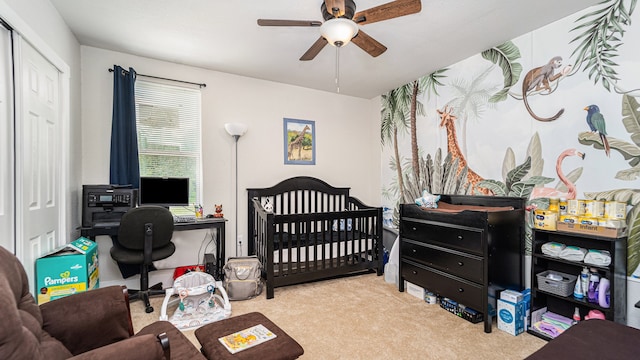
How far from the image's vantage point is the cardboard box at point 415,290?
9.67ft

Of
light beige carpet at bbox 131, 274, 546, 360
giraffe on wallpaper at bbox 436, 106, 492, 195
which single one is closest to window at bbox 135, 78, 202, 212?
light beige carpet at bbox 131, 274, 546, 360

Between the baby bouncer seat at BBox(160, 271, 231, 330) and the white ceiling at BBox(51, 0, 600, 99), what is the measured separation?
2.19 metres

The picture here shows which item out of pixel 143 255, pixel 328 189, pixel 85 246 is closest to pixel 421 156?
pixel 328 189

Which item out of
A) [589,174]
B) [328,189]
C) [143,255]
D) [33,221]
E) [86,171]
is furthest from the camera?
[328,189]

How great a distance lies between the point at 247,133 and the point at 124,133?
1.33m

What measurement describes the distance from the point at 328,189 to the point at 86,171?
9.14ft

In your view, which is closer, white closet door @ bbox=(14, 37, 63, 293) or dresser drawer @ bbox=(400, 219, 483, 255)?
white closet door @ bbox=(14, 37, 63, 293)

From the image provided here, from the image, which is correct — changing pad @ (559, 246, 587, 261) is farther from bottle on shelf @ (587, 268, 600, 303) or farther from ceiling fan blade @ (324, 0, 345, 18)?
ceiling fan blade @ (324, 0, 345, 18)

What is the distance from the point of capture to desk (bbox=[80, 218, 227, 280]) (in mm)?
2664

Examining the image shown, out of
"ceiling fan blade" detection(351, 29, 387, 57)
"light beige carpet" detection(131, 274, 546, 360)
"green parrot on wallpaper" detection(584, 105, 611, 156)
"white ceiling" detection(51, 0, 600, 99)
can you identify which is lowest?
"light beige carpet" detection(131, 274, 546, 360)

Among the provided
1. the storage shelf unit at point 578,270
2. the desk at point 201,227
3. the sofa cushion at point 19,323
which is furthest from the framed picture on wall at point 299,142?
the sofa cushion at point 19,323

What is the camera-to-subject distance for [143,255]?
8.76 ft

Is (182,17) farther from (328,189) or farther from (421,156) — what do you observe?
(421,156)

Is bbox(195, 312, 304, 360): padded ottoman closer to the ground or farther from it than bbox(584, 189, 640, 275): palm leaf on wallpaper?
closer to the ground
